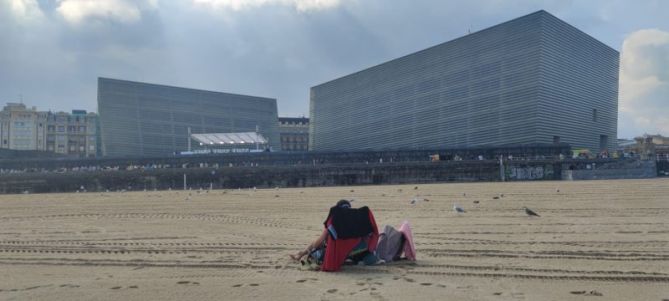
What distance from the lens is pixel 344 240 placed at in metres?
7.86

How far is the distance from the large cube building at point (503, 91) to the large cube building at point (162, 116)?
30.6 metres

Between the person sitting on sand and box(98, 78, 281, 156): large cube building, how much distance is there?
346 ft

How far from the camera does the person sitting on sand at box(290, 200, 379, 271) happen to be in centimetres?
776

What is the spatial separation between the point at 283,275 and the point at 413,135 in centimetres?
9766

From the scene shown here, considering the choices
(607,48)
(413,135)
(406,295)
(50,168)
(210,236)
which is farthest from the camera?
(413,135)

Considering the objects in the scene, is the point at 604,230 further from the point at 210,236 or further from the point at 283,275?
the point at 210,236

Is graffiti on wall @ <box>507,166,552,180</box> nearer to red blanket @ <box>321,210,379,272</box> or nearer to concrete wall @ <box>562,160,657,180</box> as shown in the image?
concrete wall @ <box>562,160,657,180</box>

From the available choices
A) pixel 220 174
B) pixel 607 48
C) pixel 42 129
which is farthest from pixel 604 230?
pixel 42 129

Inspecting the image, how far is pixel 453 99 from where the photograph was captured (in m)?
97.1

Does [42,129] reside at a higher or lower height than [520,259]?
higher

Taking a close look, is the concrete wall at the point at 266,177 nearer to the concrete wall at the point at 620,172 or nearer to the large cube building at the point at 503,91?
the concrete wall at the point at 620,172

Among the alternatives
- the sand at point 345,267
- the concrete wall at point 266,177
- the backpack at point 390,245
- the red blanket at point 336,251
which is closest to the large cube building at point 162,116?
the concrete wall at point 266,177

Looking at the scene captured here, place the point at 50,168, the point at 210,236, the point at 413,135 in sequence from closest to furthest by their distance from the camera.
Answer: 1. the point at 210,236
2. the point at 50,168
3. the point at 413,135

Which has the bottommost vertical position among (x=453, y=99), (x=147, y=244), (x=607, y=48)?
(x=147, y=244)
